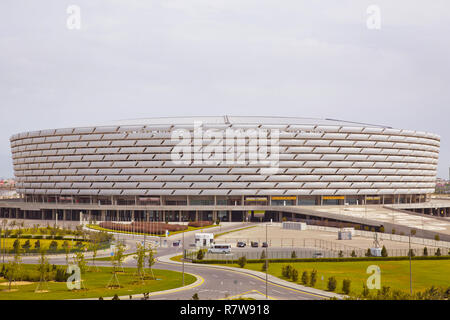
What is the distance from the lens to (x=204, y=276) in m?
55.1

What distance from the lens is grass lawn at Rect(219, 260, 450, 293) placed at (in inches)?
2004

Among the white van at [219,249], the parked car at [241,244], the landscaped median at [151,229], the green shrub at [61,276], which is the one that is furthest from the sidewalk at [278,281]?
the landscaped median at [151,229]

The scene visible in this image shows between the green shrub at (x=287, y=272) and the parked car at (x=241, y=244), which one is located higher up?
the green shrub at (x=287, y=272)

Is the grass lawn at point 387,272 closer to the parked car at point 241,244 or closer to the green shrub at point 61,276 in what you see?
the parked car at point 241,244

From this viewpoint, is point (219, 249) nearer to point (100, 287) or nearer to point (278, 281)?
point (278, 281)

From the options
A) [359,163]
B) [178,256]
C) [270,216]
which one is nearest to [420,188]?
[359,163]

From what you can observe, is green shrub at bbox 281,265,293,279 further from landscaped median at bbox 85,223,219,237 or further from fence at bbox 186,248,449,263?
landscaped median at bbox 85,223,219,237

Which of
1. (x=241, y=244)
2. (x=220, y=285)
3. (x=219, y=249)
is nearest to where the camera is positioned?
(x=220, y=285)

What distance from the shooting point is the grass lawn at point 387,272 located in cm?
5090

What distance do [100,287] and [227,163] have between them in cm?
8455

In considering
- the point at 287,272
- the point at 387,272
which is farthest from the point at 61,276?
the point at 387,272

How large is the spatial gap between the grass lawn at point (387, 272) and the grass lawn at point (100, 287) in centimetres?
1228

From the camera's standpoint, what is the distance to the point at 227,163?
13200 centimetres
